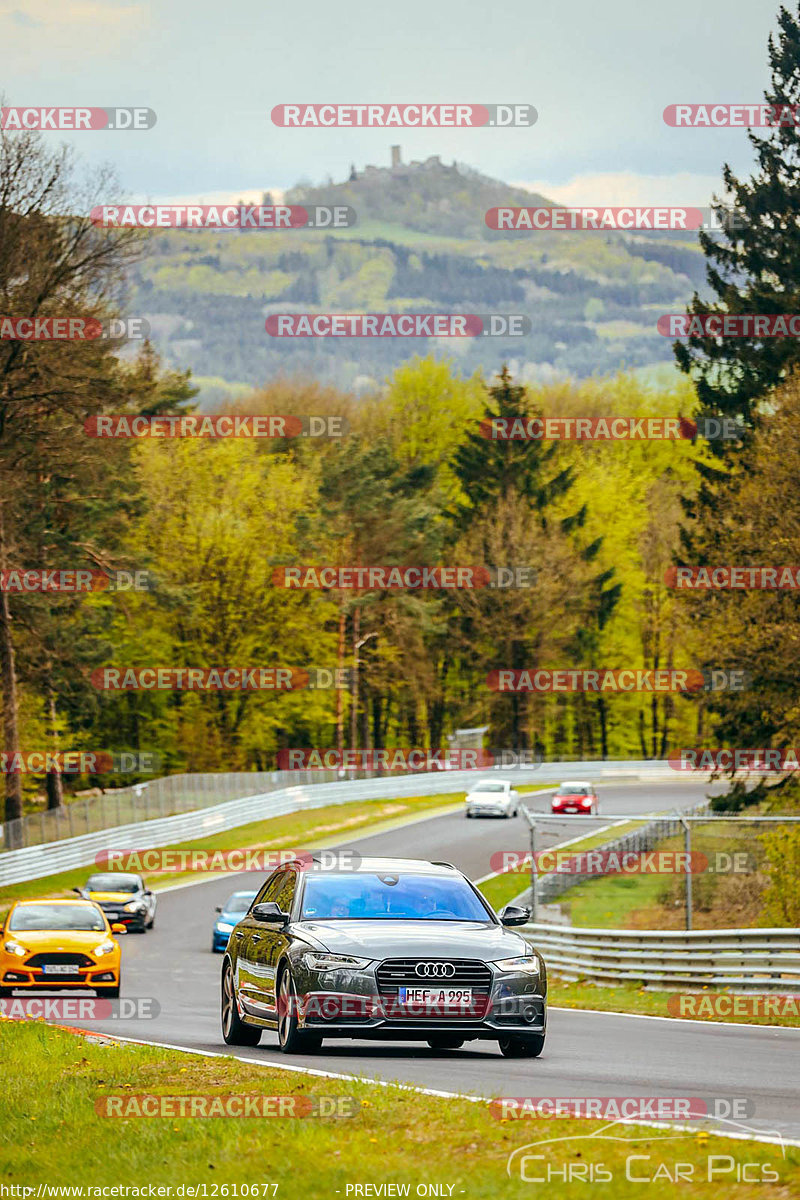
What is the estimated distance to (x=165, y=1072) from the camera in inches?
469

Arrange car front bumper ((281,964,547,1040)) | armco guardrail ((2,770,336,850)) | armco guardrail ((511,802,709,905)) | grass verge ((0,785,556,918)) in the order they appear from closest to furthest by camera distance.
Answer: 1. car front bumper ((281,964,547,1040))
2. armco guardrail ((511,802,709,905))
3. grass verge ((0,785,556,918))
4. armco guardrail ((2,770,336,850))

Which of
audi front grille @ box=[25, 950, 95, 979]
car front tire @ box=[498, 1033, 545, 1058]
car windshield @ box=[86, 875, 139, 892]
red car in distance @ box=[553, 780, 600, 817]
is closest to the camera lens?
car front tire @ box=[498, 1033, 545, 1058]

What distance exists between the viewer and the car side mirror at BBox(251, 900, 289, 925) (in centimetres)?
1348

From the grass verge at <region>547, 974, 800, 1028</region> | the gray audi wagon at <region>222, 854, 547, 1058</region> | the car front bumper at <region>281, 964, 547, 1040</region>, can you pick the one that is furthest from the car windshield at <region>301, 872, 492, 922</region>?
the grass verge at <region>547, 974, 800, 1028</region>

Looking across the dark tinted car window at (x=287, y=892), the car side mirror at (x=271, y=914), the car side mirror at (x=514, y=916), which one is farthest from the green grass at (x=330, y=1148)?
the car side mirror at (x=514, y=916)

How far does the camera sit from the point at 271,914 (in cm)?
1362

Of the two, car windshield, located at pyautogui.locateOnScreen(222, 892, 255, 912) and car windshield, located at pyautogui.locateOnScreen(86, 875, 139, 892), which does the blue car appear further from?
car windshield, located at pyautogui.locateOnScreen(86, 875, 139, 892)

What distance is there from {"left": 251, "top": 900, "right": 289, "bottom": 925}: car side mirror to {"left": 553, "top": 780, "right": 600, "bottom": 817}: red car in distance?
156 feet

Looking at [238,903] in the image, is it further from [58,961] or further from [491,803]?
[491,803]

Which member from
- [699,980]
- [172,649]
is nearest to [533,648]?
[172,649]

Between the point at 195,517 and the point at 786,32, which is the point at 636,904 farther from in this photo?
the point at 195,517

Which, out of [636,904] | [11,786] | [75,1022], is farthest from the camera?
[11,786]

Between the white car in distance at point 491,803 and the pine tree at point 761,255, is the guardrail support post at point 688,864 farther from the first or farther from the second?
the white car in distance at point 491,803

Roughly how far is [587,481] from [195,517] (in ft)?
84.6
